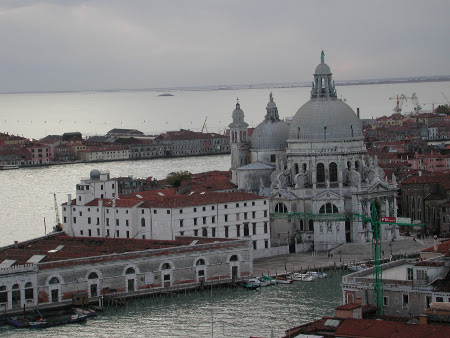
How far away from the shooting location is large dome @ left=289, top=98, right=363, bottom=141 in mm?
51094

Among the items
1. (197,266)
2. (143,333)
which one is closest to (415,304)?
(143,333)

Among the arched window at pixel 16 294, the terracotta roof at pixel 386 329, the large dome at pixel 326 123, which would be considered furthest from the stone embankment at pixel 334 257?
the terracotta roof at pixel 386 329

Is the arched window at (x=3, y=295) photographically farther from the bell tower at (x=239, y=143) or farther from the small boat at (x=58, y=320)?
the bell tower at (x=239, y=143)

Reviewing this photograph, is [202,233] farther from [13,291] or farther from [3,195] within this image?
[3,195]

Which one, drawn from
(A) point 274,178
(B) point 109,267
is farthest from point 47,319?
(A) point 274,178

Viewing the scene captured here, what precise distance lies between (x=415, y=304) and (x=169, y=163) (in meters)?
80.3

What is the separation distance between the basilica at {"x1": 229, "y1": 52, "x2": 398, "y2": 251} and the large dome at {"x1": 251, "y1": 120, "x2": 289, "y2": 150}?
138 centimetres

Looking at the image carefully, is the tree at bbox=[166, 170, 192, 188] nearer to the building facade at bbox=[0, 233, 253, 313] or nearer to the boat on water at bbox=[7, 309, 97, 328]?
the building facade at bbox=[0, 233, 253, 313]

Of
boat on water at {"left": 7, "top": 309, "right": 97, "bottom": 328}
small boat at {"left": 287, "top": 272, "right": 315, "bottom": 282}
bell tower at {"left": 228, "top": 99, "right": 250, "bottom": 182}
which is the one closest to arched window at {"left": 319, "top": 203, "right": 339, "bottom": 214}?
bell tower at {"left": 228, "top": 99, "right": 250, "bottom": 182}

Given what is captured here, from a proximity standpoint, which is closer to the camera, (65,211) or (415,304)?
(415,304)

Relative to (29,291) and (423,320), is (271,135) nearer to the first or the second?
(29,291)

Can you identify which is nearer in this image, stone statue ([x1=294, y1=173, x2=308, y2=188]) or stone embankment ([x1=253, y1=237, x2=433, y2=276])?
stone embankment ([x1=253, y1=237, x2=433, y2=276])

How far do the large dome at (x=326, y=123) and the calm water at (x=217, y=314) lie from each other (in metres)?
12.2

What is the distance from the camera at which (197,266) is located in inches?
1570
